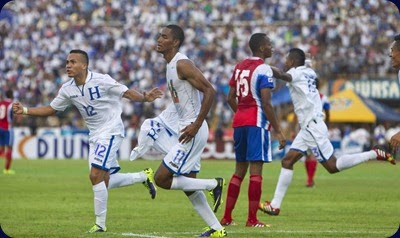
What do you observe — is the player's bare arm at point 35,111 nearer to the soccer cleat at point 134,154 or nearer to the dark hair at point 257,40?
the soccer cleat at point 134,154

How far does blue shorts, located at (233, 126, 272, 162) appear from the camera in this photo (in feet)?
50.6

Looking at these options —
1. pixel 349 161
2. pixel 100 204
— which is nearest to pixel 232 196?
pixel 100 204

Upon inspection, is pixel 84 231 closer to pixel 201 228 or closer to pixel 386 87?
pixel 201 228

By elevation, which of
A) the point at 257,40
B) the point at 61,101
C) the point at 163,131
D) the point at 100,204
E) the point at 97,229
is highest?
the point at 257,40

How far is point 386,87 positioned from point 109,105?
122 feet

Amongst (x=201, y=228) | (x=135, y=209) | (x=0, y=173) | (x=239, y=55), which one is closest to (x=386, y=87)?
(x=239, y=55)

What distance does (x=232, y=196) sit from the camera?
15.7 m

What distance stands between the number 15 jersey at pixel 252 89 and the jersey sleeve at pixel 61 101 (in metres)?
2.56

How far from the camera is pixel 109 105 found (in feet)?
48.9

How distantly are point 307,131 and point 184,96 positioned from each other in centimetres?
637

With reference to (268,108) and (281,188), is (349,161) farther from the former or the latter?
(268,108)

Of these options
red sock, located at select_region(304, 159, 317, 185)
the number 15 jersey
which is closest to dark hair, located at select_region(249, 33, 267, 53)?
the number 15 jersey

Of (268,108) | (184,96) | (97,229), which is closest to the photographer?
(184,96)

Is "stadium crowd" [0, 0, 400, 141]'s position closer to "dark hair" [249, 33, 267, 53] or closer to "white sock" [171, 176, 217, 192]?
"dark hair" [249, 33, 267, 53]
